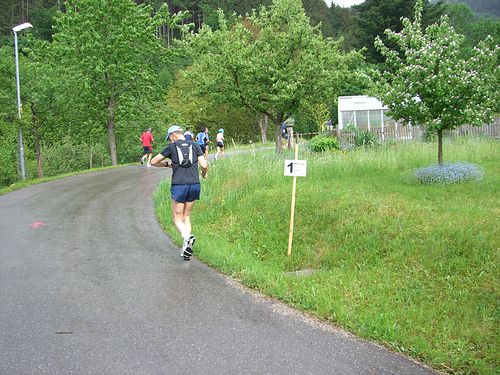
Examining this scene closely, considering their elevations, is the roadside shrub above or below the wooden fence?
below

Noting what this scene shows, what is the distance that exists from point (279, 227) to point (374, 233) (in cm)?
183

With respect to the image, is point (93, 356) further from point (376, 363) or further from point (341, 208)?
point (341, 208)

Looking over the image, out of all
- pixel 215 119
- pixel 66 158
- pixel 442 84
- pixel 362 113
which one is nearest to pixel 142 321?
pixel 442 84

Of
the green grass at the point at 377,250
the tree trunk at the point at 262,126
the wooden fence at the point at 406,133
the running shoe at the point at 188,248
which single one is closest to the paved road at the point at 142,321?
the running shoe at the point at 188,248

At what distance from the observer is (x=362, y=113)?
→ 2973 centimetres

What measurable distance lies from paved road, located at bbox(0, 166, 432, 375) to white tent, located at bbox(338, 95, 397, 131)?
23071mm

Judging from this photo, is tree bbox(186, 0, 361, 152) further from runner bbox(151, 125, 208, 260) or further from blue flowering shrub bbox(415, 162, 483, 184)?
runner bbox(151, 125, 208, 260)

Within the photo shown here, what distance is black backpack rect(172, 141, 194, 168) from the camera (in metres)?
7.21

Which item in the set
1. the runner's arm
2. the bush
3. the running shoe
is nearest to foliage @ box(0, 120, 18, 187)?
the bush

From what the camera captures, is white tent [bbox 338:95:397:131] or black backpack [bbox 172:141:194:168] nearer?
black backpack [bbox 172:141:194:168]

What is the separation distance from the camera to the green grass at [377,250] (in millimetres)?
4953

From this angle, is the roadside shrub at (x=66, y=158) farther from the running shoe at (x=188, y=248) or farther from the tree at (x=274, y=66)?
the running shoe at (x=188, y=248)

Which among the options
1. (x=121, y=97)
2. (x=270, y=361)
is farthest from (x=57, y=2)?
(x=270, y=361)

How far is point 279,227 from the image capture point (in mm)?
8641
